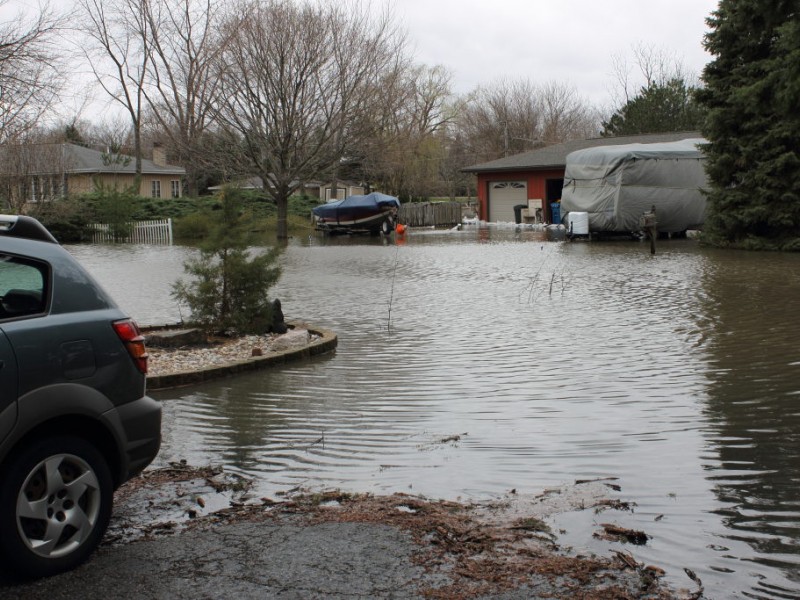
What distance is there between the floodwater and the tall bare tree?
23681mm

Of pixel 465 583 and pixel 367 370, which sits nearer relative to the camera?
pixel 465 583

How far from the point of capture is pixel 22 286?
4.50 meters

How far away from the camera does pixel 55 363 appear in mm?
4359

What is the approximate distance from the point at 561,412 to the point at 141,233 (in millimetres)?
Answer: 36714

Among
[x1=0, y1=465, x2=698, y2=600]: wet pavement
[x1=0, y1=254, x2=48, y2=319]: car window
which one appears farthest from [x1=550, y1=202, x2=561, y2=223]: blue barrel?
[x1=0, y1=254, x2=48, y2=319]: car window

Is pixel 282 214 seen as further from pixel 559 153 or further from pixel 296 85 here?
pixel 559 153

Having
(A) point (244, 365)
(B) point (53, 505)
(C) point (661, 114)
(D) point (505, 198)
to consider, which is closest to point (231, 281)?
(A) point (244, 365)

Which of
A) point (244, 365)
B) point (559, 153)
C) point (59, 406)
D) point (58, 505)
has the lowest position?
point (244, 365)

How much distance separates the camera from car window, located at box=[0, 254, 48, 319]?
4430 millimetres

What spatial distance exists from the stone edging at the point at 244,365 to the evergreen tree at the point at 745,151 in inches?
765

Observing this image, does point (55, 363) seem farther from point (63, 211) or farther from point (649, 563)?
point (63, 211)

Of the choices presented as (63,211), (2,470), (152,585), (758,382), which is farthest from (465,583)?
(63,211)

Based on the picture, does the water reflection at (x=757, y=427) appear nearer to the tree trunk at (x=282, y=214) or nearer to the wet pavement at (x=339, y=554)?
the wet pavement at (x=339, y=554)

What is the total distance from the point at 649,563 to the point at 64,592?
8.30 feet
